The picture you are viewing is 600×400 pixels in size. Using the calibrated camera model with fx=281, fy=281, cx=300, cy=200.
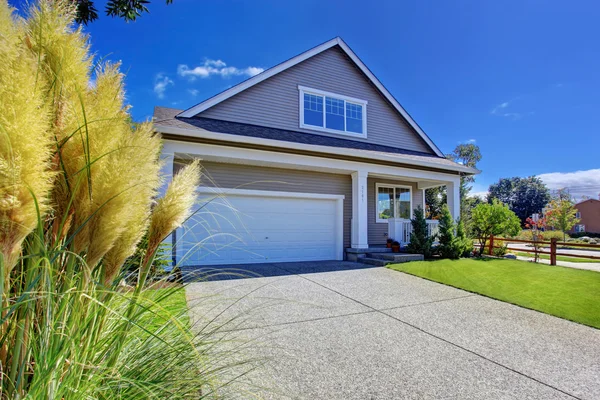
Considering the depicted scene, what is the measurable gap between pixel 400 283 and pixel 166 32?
31.0 feet

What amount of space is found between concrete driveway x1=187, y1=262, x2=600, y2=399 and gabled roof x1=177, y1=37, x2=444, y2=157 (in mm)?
6355

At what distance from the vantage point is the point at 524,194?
182 ft

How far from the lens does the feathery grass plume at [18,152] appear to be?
2.42 feet

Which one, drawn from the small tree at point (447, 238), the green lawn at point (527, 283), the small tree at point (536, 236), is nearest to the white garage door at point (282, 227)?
the green lawn at point (527, 283)

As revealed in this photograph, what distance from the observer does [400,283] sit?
668cm

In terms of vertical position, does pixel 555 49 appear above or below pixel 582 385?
above

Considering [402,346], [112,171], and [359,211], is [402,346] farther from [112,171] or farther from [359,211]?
[359,211]

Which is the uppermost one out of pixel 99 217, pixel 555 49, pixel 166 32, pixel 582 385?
pixel 555 49

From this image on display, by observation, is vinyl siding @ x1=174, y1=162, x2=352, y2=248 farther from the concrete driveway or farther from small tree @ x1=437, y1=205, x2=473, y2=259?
the concrete driveway

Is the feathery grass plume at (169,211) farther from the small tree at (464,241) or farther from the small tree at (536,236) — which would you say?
the small tree at (536,236)

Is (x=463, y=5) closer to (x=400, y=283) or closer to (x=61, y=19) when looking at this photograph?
(x=400, y=283)

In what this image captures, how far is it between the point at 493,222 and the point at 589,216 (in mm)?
51162

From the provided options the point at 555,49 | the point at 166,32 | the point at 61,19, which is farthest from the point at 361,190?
Answer: the point at 555,49

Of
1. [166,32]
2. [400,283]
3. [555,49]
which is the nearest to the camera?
[400,283]
